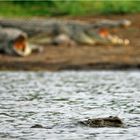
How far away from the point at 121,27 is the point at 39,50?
158 inches

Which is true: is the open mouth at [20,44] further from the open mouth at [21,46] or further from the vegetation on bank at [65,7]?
the vegetation on bank at [65,7]

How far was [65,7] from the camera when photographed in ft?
111

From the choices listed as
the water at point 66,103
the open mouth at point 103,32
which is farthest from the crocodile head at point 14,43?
the open mouth at point 103,32

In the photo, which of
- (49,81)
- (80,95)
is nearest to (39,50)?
(49,81)

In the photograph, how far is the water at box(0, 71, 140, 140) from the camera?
44.2 ft

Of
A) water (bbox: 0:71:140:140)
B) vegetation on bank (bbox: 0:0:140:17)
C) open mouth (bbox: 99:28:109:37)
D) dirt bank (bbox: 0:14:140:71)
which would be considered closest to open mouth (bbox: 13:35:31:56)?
dirt bank (bbox: 0:14:140:71)

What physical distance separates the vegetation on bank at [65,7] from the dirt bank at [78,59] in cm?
416

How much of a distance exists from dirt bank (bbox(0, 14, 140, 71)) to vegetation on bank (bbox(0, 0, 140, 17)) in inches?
164

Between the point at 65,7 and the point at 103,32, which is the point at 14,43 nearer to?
the point at 103,32

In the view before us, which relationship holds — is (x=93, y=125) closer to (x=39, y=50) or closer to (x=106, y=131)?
(x=106, y=131)

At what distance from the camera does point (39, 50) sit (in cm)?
2823

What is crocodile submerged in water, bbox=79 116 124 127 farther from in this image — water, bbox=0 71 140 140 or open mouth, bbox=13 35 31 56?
open mouth, bbox=13 35 31 56

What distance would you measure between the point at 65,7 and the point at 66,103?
54.5 ft

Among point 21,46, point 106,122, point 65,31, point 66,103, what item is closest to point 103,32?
point 65,31
